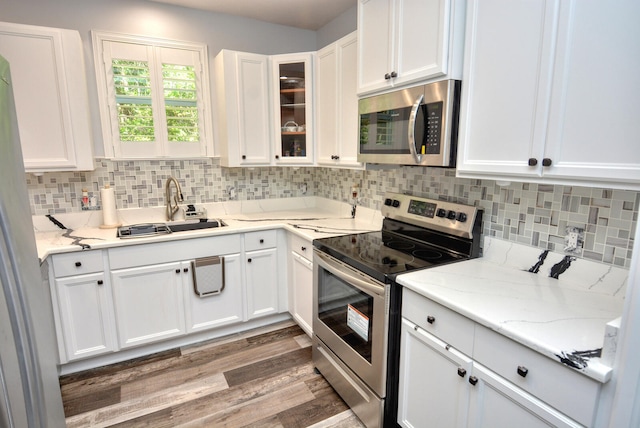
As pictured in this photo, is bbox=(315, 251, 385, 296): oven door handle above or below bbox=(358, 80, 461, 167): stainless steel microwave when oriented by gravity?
below

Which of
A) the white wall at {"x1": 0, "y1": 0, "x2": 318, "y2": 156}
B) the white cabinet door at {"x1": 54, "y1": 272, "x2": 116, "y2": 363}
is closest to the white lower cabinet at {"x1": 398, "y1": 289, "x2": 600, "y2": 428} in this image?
the white cabinet door at {"x1": 54, "y1": 272, "x2": 116, "y2": 363}

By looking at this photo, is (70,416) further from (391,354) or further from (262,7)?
(262,7)

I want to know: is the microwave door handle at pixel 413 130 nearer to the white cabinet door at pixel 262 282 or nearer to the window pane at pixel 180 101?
the white cabinet door at pixel 262 282

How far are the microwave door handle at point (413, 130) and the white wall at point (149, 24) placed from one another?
167cm

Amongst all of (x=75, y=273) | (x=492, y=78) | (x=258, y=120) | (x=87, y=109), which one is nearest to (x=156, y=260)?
(x=75, y=273)

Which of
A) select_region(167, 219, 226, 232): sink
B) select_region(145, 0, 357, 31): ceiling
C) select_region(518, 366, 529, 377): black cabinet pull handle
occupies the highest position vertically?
select_region(145, 0, 357, 31): ceiling

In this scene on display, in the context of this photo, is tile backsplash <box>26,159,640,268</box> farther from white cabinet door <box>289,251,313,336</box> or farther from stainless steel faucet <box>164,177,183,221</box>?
white cabinet door <box>289,251,313,336</box>

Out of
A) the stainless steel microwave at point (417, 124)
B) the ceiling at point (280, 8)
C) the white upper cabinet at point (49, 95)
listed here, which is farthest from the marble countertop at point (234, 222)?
the ceiling at point (280, 8)

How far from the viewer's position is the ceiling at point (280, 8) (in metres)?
2.66

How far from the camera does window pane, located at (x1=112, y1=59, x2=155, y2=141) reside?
104 inches

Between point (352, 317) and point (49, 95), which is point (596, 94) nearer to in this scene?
point (352, 317)

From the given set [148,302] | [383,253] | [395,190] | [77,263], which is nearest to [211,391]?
[148,302]

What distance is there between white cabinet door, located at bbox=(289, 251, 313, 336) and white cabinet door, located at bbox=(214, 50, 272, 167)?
939 millimetres

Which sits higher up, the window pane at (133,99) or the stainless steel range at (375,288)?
the window pane at (133,99)
